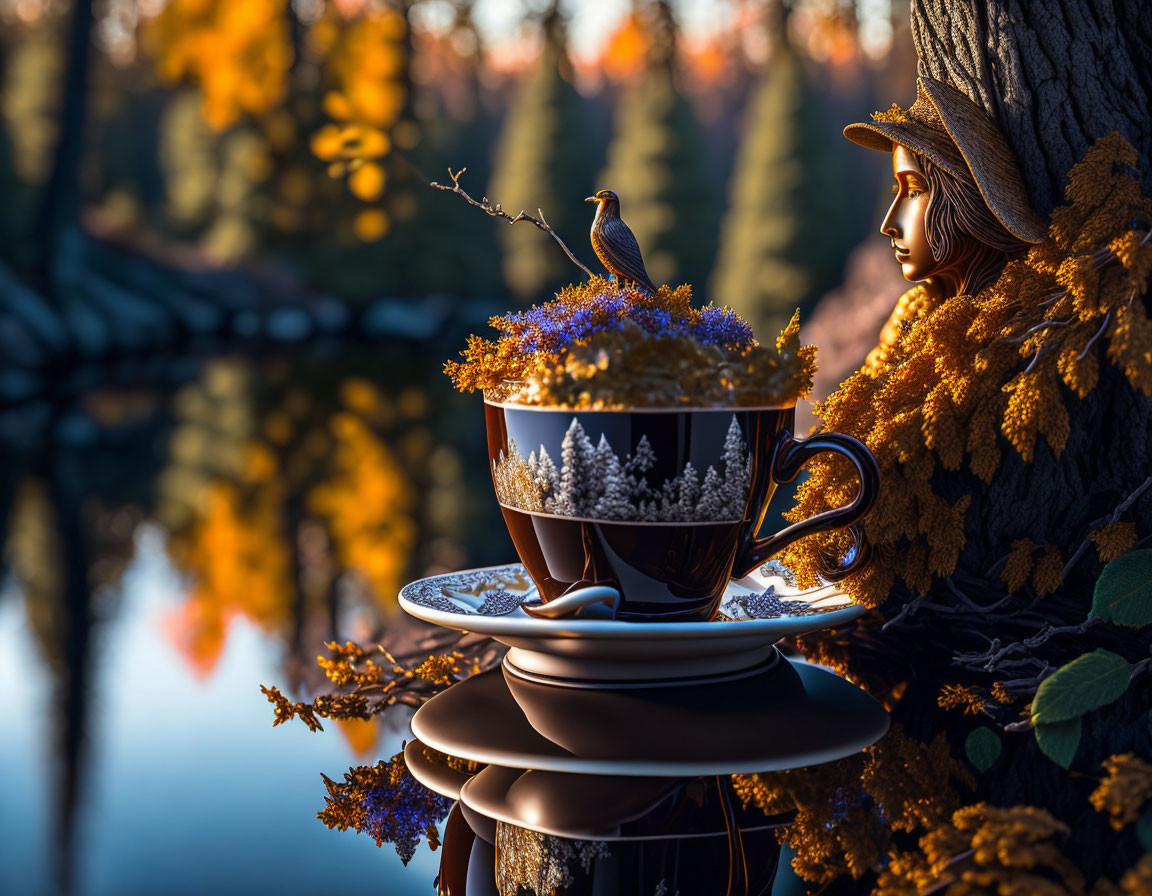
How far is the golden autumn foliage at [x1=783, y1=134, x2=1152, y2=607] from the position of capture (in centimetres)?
86

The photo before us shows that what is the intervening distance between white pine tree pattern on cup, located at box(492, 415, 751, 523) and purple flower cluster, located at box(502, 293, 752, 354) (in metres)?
0.08

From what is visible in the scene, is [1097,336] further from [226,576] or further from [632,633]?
[226,576]

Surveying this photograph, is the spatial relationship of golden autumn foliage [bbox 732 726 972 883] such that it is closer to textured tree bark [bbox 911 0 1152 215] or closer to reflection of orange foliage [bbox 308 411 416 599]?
textured tree bark [bbox 911 0 1152 215]

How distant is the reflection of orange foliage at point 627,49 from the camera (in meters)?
13.7

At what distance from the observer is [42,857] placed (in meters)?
0.61

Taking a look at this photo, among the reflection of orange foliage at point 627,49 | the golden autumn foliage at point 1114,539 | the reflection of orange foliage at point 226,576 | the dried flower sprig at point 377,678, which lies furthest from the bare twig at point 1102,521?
the reflection of orange foliage at point 627,49

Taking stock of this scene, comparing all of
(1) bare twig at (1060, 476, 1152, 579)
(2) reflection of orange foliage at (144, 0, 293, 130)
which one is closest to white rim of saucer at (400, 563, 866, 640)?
(1) bare twig at (1060, 476, 1152, 579)

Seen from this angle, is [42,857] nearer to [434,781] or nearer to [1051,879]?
[434,781]

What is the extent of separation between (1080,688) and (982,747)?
82mm

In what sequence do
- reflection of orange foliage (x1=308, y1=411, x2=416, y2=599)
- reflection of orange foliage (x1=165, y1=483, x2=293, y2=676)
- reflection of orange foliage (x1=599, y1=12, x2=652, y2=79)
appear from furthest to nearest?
reflection of orange foliage (x1=599, y1=12, x2=652, y2=79)
reflection of orange foliage (x1=308, y1=411, x2=416, y2=599)
reflection of orange foliage (x1=165, y1=483, x2=293, y2=676)

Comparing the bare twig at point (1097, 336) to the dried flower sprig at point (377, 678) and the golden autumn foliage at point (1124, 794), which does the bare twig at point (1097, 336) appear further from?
the dried flower sprig at point (377, 678)

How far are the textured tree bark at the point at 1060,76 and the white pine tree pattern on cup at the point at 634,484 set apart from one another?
0.37 meters

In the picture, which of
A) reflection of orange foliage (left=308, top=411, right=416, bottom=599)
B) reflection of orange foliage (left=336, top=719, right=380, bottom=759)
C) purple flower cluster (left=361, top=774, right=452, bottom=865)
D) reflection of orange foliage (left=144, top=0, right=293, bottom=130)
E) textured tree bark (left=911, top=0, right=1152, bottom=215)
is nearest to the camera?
purple flower cluster (left=361, top=774, right=452, bottom=865)

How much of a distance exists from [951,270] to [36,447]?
11.5ft
